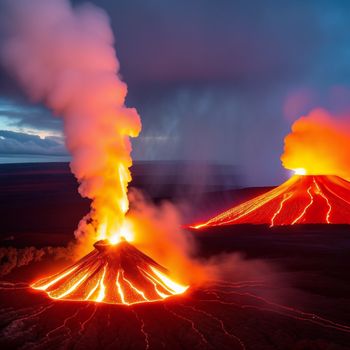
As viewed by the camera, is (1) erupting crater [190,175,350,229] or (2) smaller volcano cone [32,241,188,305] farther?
(1) erupting crater [190,175,350,229]

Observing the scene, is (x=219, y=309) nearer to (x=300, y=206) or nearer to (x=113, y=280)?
(x=113, y=280)

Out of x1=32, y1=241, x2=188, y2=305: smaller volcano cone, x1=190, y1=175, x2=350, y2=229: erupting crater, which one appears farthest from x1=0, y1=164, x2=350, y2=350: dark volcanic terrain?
x1=190, y1=175, x2=350, y2=229: erupting crater

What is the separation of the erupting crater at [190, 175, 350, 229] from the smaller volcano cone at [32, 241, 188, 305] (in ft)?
113

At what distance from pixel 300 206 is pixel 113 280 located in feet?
151

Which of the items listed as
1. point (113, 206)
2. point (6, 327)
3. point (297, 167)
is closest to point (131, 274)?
point (113, 206)

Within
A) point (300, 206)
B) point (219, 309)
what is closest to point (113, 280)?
point (219, 309)

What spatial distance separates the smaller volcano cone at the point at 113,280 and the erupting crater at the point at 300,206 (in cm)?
3450

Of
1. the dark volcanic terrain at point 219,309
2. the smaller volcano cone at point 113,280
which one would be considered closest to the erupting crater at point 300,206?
the dark volcanic terrain at point 219,309

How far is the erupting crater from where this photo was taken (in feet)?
212

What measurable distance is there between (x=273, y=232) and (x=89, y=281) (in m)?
33.2

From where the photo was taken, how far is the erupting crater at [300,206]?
64.7m

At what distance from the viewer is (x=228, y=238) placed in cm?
5325

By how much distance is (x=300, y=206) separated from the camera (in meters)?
69.2

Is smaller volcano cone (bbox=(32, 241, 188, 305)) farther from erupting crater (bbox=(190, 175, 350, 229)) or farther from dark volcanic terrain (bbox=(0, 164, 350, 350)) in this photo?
erupting crater (bbox=(190, 175, 350, 229))
